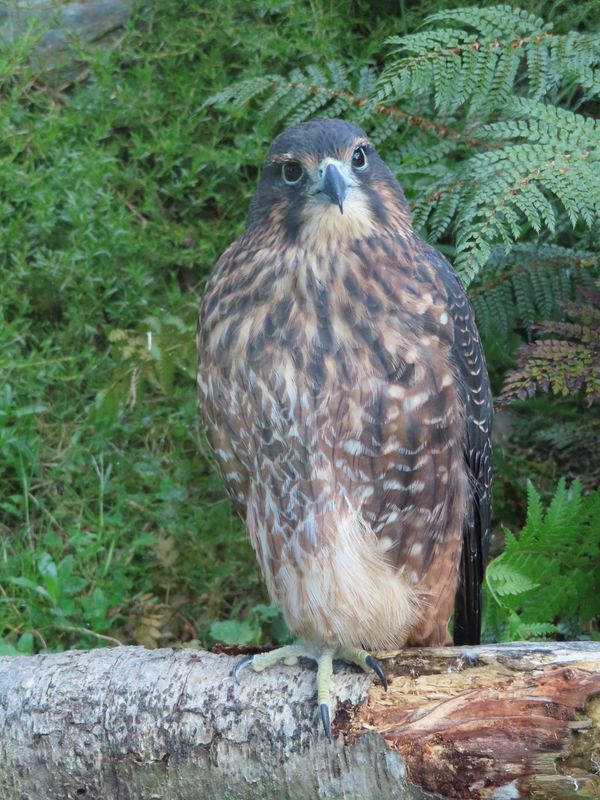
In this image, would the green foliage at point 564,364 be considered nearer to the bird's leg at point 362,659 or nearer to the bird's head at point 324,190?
the bird's head at point 324,190

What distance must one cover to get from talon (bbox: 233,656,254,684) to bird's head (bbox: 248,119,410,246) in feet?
3.89

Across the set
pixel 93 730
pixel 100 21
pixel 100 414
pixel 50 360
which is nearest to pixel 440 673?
pixel 93 730

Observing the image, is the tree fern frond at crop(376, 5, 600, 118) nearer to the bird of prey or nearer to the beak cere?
the bird of prey

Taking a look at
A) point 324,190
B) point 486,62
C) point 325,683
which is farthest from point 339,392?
point 486,62

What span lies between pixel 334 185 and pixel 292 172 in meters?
0.19

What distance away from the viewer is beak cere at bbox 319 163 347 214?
111 inches

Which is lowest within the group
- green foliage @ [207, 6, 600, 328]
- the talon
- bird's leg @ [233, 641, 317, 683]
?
bird's leg @ [233, 641, 317, 683]

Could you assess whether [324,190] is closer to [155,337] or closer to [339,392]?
[339,392]

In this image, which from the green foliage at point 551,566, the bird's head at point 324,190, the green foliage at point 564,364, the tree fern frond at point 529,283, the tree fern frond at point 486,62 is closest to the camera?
the bird's head at point 324,190

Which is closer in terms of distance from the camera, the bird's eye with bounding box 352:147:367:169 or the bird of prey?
the bird of prey

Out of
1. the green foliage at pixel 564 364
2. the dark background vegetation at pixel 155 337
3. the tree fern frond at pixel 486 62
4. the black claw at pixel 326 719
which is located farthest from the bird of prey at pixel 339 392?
the tree fern frond at pixel 486 62

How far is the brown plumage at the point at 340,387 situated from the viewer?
2.90 metres

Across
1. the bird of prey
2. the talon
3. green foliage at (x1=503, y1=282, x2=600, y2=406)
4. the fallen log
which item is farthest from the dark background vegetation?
the talon

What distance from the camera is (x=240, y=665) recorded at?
9.67ft
